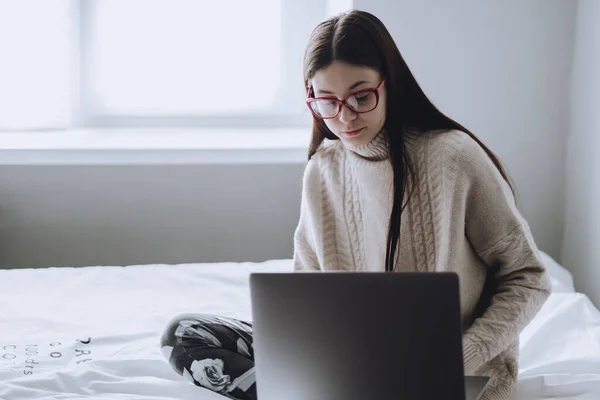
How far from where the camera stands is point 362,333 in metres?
0.83

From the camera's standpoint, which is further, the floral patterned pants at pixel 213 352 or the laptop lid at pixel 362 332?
the floral patterned pants at pixel 213 352

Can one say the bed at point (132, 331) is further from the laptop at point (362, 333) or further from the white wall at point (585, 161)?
the laptop at point (362, 333)

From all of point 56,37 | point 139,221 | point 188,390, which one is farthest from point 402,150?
point 56,37

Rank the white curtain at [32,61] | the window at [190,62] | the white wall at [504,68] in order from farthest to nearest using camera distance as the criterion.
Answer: the window at [190,62]
the white curtain at [32,61]
the white wall at [504,68]

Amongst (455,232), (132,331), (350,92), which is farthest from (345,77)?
(132,331)

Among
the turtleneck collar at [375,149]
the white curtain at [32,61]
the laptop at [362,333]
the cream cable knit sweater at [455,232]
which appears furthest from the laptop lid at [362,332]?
the white curtain at [32,61]

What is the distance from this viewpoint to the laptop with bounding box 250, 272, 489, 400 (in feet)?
2.65

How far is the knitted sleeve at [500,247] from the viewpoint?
1.14 meters

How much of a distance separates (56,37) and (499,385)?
1.78 meters

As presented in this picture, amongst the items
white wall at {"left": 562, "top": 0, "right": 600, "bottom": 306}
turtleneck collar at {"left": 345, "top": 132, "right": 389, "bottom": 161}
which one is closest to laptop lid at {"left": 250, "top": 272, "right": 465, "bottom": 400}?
turtleneck collar at {"left": 345, "top": 132, "right": 389, "bottom": 161}

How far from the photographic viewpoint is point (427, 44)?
227 cm

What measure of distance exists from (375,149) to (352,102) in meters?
0.12

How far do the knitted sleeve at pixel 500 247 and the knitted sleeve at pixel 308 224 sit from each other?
0.89 feet

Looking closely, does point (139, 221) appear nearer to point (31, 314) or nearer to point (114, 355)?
point (31, 314)
